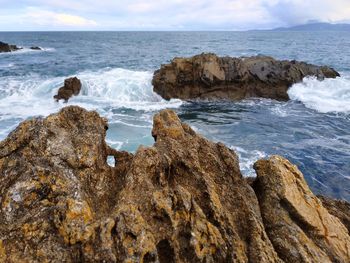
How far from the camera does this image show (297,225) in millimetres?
8094

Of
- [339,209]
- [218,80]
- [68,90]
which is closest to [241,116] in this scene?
[218,80]

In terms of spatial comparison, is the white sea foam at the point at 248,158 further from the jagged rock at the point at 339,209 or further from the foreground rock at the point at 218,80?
the foreground rock at the point at 218,80

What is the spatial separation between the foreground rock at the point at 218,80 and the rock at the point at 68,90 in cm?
915

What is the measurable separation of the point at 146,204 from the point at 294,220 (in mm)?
3995

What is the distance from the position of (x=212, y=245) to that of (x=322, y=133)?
2289 centimetres

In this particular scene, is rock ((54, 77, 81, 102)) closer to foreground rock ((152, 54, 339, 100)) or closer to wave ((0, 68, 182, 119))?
wave ((0, 68, 182, 119))

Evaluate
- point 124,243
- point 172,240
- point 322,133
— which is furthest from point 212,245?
point 322,133

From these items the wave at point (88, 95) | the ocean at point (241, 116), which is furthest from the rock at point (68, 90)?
the ocean at point (241, 116)

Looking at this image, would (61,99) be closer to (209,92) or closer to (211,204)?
(209,92)

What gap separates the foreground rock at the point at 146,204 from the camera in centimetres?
598

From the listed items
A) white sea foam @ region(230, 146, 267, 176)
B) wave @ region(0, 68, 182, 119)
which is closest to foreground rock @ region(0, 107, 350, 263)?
white sea foam @ region(230, 146, 267, 176)

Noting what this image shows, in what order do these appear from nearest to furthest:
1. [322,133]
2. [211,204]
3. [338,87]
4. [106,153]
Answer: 1. [211,204]
2. [106,153]
3. [322,133]
4. [338,87]

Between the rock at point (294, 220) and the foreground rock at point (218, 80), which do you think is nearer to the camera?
the rock at point (294, 220)

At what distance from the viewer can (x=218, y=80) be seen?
3688 centimetres
